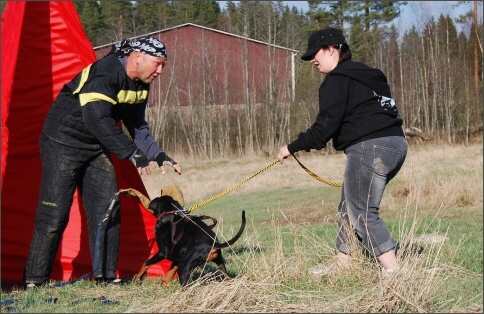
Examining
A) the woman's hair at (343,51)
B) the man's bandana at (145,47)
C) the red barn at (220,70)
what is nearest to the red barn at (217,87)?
the red barn at (220,70)

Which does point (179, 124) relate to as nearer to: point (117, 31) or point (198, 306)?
point (117, 31)

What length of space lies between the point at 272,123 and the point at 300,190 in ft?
36.4

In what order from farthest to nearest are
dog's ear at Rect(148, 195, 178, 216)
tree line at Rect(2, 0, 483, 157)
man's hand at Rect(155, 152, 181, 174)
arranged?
1. tree line at Rect(2, 0, 483, 157)
2. dog's ear at Rect(148, 195, 178, 216)
3. man's hand at Rect(155, 152, 181, 174)

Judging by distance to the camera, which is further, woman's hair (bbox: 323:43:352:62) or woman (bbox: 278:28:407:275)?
woman's hair (bbox: 323:43:352:62)

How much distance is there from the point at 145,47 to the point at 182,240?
160cm

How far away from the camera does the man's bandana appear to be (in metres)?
5.75

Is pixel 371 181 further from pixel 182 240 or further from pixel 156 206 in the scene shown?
pixel 156 206

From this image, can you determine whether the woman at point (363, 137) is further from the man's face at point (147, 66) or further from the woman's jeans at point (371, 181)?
the man's face at point (147, 66)

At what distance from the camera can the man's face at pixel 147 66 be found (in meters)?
Result: 5.75

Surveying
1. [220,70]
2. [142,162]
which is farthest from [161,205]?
[220,70]

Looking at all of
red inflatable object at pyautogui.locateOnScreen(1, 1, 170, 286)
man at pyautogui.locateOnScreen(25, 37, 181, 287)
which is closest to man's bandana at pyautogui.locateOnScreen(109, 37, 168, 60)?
man at pyautogui.locateOnScreen(25, 37, 181, 287)

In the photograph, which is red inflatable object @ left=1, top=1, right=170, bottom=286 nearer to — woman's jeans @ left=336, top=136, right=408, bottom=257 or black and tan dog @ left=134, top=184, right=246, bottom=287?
black and tan dog @ left=134, top=184, right=246, bottom=287

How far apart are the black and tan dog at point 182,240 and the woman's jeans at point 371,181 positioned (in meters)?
0.92

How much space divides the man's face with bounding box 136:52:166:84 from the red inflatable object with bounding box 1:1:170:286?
1.31 m
